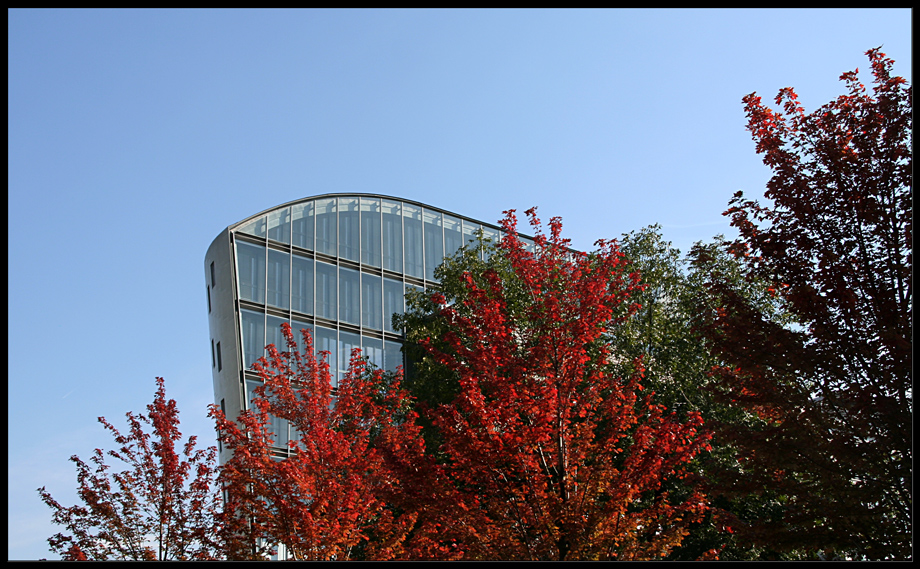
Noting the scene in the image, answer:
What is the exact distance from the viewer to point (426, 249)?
32406 millimetres

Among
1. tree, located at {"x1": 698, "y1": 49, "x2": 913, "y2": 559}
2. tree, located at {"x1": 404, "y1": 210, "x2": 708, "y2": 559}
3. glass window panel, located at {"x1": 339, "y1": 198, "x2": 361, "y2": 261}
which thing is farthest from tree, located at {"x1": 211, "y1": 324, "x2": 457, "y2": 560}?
glass window panel, located at {"x1": 339, "y1": 198, "x2": 361, "y2": 261}

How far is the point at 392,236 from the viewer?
104 feet

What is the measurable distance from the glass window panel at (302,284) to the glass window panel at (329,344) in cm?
88

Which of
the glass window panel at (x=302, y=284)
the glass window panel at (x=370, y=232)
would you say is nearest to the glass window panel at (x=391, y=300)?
the glass window panel at (x=370, y=232)

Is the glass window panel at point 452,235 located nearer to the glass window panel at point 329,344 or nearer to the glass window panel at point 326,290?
the glass window panel at point 326,290

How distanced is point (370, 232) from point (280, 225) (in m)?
3.91

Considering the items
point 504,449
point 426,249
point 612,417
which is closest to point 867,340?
point 612,417

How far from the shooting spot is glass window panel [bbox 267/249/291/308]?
27.9 m

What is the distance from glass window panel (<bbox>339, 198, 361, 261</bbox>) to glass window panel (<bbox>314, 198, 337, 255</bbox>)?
0.33 metres

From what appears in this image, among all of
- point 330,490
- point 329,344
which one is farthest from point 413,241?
point 330,490

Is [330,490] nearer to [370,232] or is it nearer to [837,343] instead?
[837,343]

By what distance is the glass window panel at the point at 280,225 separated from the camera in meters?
28.6

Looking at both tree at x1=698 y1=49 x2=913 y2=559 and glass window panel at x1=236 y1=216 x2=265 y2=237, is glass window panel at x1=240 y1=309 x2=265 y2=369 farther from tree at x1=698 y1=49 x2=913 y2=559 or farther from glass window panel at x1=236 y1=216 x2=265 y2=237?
tree at x1=698 y1=49 x2=913 y2=559

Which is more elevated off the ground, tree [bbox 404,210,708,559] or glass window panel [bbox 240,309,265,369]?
glass window panel [bbox 240,309,265,369]
